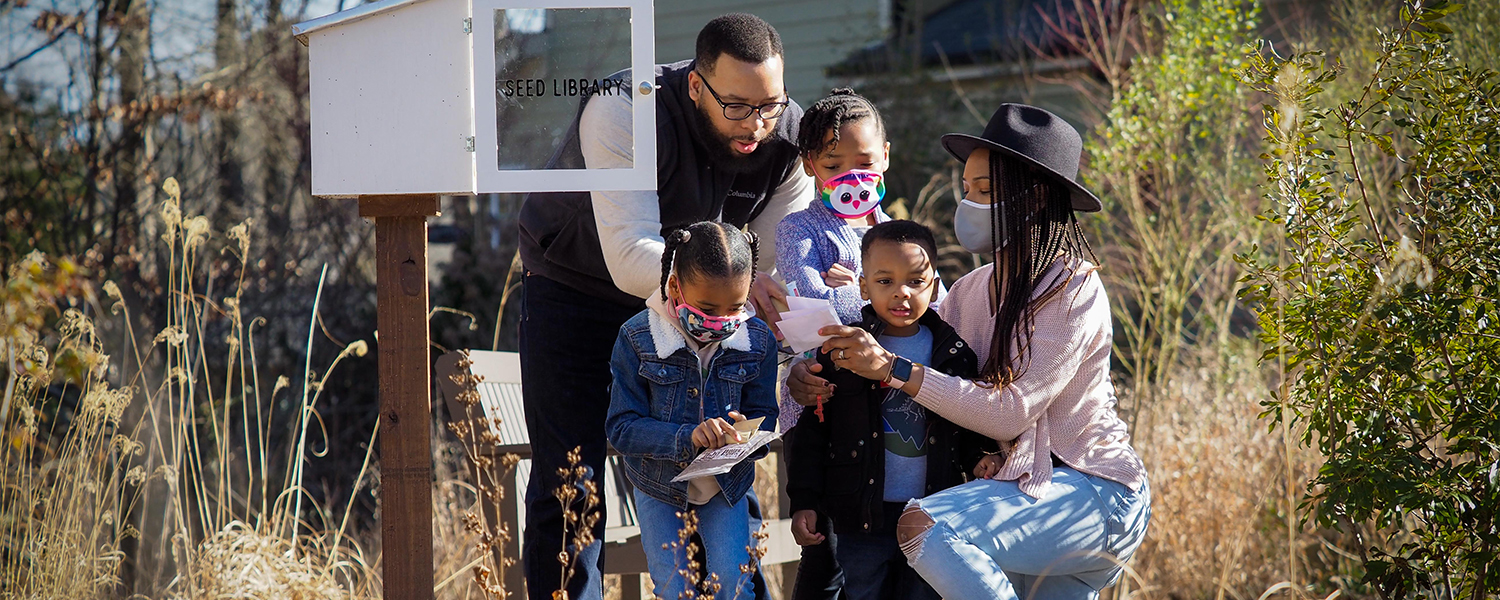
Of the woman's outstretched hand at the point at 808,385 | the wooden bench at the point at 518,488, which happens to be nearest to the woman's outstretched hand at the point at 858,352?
the woman's outstretched hand at the point at 808,385

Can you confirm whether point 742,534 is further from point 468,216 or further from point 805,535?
point 468,216

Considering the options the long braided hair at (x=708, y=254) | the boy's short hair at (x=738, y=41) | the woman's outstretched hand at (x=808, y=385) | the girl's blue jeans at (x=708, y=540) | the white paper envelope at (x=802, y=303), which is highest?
the boy's short hair at (x=738, y=41)

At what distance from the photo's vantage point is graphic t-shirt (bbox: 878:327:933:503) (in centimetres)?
265

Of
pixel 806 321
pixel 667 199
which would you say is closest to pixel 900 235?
pixel 806 321

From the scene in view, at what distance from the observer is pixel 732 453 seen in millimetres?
2367

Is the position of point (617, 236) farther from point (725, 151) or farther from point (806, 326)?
point (806, 326)

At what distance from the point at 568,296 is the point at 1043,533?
1.26 metres

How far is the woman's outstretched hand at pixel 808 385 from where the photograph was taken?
8.55 ft

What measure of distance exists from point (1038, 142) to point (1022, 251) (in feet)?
0.78

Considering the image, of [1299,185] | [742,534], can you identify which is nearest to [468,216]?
[742,534]

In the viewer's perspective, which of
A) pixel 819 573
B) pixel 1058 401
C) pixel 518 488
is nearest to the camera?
pixel 1058 401

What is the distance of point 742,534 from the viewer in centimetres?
271

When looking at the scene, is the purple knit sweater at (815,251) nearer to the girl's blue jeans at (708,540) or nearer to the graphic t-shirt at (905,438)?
the graphic t-shirt at (905,438)

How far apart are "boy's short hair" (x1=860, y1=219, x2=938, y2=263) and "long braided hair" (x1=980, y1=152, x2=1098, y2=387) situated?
0.15 m
